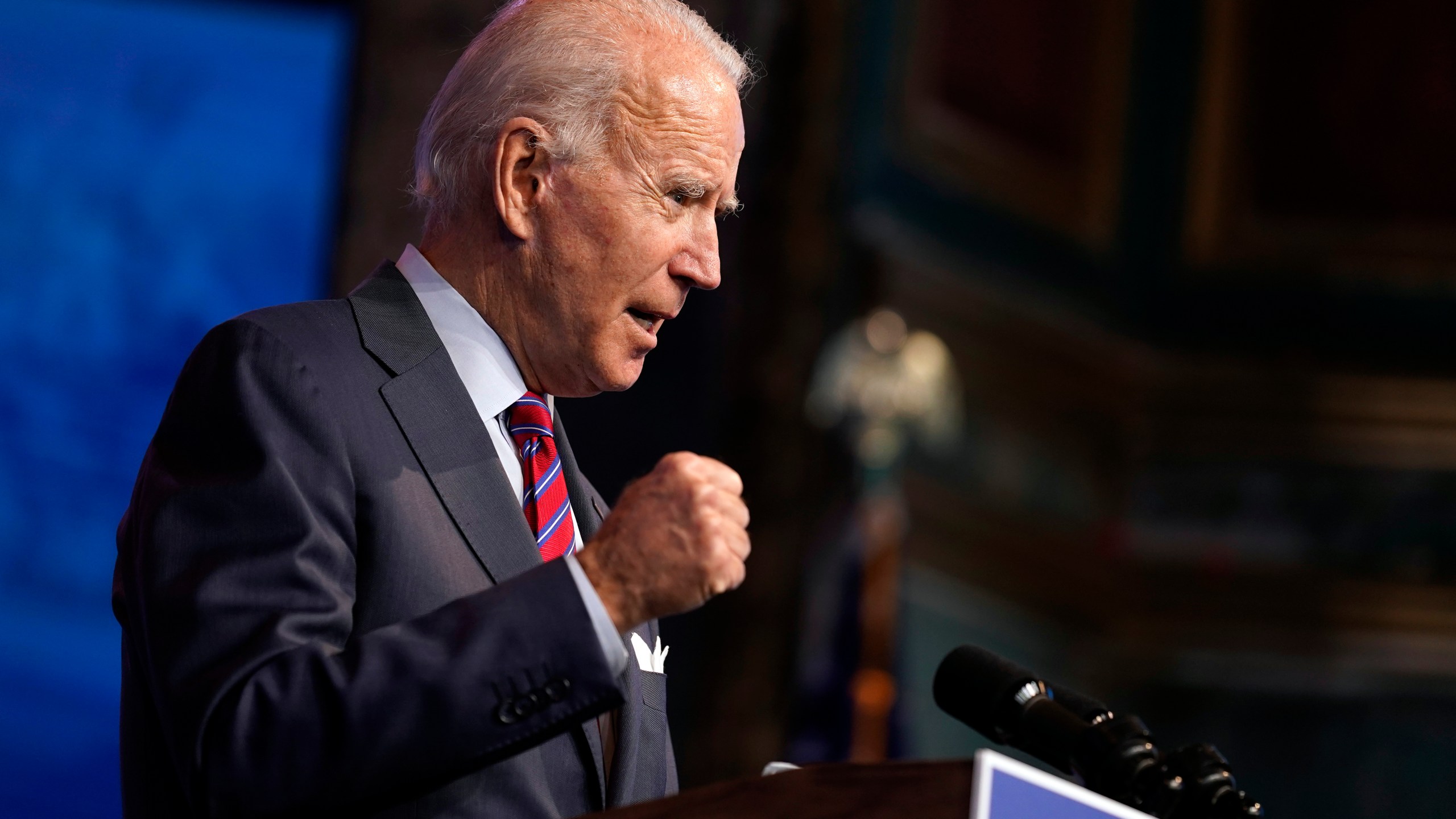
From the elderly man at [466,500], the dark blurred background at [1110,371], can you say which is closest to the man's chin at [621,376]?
the elderly man at [466,500]

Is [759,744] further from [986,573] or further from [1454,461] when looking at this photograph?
[1454,461]

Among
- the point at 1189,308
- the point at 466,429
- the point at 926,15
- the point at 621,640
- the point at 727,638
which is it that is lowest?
the point at 727,638

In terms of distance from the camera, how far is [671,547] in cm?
122

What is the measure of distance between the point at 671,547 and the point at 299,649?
0.31m

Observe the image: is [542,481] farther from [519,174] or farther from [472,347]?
[519,174]

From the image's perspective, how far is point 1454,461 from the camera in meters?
6.94

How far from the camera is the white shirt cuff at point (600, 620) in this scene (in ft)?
3.99

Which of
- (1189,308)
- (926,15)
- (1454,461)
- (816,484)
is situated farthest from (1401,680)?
(926,15)

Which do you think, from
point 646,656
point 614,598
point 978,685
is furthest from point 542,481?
point 978,685

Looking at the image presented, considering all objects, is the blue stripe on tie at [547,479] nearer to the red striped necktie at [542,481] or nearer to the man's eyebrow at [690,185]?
the red striped necktie at [542,481]

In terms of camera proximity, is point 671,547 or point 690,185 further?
point 690,185

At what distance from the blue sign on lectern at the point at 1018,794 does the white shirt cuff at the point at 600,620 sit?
35cm

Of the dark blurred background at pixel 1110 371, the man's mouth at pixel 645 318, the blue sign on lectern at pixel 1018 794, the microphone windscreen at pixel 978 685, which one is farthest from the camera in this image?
Answer: the dark blurred background at pixel 1110 371

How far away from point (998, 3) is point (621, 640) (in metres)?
6.06
